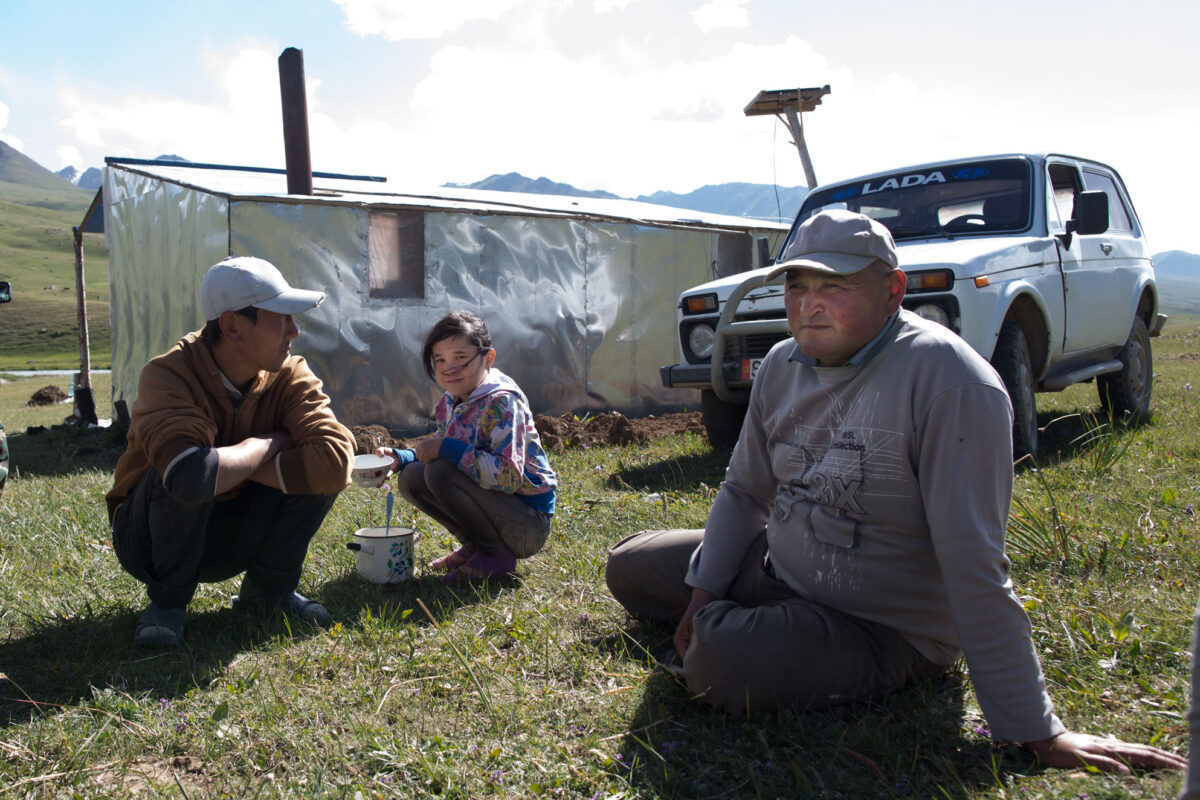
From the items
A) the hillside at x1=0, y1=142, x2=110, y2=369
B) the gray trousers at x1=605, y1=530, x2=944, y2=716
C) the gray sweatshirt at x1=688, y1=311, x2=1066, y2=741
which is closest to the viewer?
the gray sweatshirt at x1=688, y1=311, x2=1066, y2=741

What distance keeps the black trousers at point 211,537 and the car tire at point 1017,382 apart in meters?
3.75

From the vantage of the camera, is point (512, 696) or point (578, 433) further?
point (578, 433)

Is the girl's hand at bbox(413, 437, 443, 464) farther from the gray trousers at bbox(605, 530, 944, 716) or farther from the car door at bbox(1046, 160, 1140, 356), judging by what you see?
the car door at bbox(1046, 160, 1140, 356)

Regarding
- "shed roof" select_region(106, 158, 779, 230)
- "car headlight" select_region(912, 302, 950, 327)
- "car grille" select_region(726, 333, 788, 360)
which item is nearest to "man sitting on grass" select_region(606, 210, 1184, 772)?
"car headlight" select_region(912, 302, 950, 327)

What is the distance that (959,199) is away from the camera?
588 cm

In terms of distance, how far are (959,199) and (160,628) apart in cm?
528

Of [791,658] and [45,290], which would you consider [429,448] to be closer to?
[791,658]

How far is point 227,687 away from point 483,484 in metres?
1.21

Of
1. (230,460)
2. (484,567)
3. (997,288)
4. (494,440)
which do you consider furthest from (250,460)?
(997,288)

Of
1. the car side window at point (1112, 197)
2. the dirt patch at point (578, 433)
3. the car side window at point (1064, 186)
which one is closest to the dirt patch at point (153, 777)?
the dirt patch at point (578, 433)

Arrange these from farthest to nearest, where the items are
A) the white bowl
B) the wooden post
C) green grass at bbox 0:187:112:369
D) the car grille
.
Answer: green grass at bbox 0:187:112:369
the wooden post
the car grille
the white bowl

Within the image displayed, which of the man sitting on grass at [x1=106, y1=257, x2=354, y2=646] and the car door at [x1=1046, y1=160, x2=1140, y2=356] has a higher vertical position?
the car door at [x1=1046, y1=160, x2=1140, y2=356]

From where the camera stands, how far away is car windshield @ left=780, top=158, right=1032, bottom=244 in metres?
5.77

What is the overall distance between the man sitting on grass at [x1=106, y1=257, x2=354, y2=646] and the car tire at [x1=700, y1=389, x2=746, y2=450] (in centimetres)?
351
